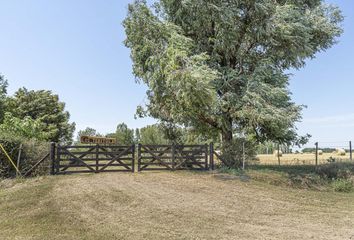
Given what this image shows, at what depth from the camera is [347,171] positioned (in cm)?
1420

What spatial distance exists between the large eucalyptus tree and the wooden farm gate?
177 cm

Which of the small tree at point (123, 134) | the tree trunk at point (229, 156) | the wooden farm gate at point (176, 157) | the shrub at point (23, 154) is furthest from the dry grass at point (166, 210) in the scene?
the small tree at point (123, 134)

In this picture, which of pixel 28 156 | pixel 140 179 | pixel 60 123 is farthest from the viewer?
pixel 60 123

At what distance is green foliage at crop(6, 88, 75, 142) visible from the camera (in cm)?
3459

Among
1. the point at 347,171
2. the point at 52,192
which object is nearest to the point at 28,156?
the point at 52,192

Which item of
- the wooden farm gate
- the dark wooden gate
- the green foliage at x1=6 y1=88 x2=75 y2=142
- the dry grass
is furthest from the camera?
the green foliage at x1=6 y1=88 x2=75 y2=142

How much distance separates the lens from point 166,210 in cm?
797

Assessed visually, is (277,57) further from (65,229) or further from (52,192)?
(65,229)

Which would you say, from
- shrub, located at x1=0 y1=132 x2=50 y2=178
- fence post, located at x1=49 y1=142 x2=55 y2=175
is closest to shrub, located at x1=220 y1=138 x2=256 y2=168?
fence post, located at x1=49 y1=142 x2=55 y2=175

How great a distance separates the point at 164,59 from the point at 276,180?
745cm

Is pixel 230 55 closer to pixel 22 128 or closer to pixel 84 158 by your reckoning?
pixel 84 158

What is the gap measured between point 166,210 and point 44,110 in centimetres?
3262

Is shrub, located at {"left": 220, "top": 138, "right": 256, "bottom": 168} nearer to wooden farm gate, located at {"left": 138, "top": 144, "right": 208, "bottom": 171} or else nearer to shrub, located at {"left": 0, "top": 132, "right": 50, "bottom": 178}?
wooden farm gate, located at {"left": 138, "top": 144, "right": 208, "bottom": 171}

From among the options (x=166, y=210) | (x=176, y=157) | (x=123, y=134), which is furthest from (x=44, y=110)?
(x=166, y=210)
